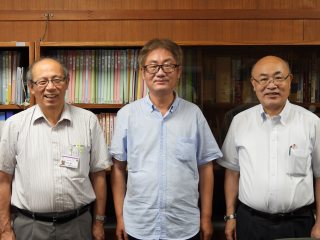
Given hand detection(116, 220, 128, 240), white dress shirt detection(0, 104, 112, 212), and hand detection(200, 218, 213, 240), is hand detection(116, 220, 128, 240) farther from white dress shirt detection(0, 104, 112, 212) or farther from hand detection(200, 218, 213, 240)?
Result: hand detection(200, 218, 213, 240)

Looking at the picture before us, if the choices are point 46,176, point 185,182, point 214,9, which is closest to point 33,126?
point 46,176

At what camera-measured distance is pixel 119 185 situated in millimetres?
2074

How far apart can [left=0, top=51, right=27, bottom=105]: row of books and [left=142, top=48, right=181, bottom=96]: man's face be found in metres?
0.88

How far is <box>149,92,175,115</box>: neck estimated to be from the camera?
2020mm

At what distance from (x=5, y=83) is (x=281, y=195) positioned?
5.79ft

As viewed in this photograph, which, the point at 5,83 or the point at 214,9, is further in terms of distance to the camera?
the point at 214,9

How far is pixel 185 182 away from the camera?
6.47 feet

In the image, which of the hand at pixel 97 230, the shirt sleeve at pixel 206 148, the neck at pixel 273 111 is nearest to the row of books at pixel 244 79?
the neck at pixel 273 111

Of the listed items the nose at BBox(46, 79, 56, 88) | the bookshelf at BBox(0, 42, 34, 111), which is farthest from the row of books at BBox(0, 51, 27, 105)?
the nose at BBox(46, 79, 56, 88)

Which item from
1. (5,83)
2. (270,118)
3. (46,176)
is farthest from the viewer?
(5,83)

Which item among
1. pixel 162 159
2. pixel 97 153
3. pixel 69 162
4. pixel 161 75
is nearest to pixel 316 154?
pixel 162 159

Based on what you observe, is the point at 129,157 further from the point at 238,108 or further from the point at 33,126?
the point at 238,108

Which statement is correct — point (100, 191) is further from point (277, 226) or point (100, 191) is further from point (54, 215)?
point (277, 226)

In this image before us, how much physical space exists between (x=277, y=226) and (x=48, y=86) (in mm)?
1400
